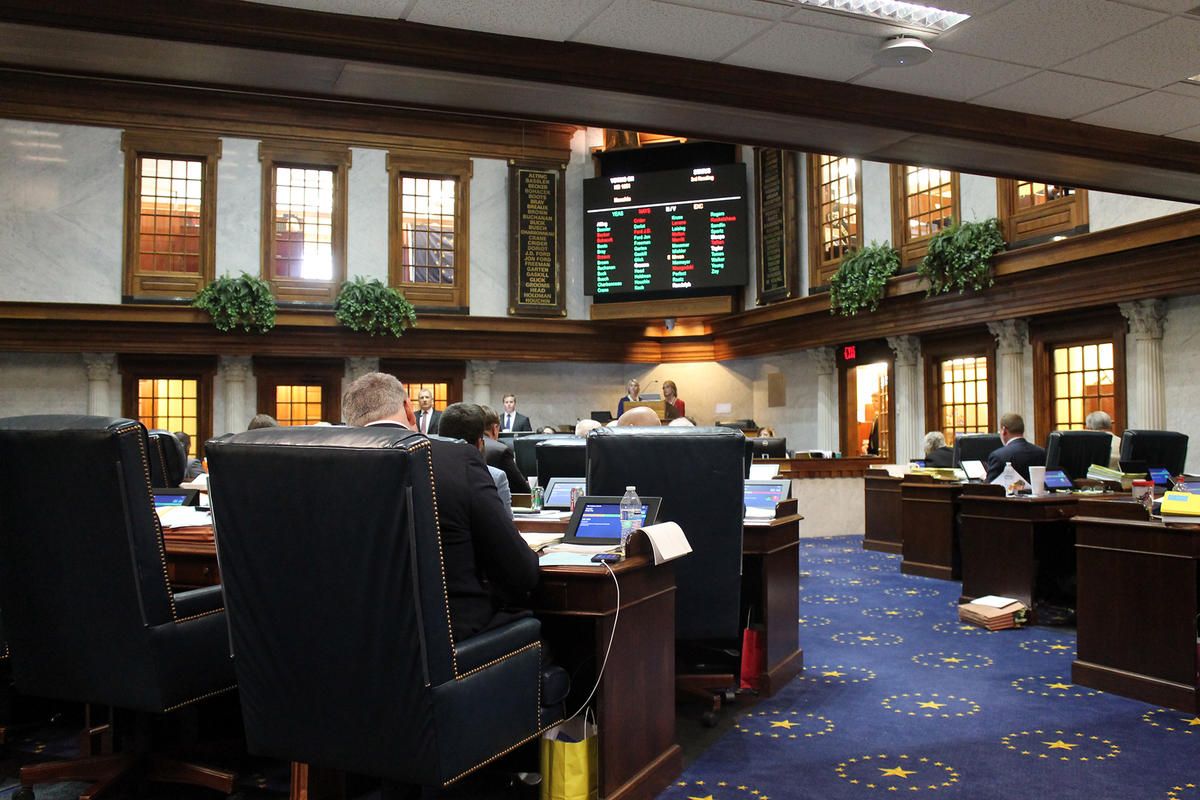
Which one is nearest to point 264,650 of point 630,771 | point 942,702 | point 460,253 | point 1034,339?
point 630,771

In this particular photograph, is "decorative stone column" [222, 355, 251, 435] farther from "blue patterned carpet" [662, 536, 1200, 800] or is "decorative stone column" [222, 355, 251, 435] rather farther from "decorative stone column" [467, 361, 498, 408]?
"blue patterned carpet" [662, 536, 1200, 800]

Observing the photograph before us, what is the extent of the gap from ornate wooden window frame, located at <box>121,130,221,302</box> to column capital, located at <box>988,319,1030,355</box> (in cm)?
985

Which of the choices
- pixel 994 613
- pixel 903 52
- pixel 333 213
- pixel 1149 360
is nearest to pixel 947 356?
pixel 1149 360

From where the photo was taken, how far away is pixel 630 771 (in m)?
3.08

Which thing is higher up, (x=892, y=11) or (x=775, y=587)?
(x=892, y=11)

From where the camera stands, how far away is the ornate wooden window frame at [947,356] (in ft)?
34.4

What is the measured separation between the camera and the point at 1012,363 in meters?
10.1

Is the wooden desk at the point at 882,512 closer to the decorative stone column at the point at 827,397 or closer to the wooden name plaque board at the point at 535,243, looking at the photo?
the decorative stone column at the point at 827,397

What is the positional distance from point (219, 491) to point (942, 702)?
3.45 m

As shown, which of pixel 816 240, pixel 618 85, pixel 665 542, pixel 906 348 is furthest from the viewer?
pixel 816 240

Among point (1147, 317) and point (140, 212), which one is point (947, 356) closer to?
point (1147, 317)

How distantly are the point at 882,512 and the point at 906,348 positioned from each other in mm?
2591

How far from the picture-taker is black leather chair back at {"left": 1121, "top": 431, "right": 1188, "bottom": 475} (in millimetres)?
7082

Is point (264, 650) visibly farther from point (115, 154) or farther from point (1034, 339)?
point (115, 154)
